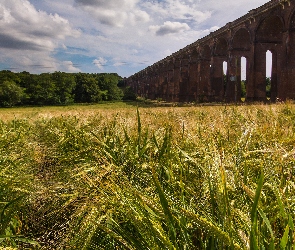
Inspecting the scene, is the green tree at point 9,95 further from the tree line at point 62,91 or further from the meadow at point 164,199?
the meadow at point 164,199

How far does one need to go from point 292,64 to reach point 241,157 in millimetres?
21708

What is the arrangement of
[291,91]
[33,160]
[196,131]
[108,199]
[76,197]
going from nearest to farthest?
[108,199], [76,197], [196,131], [33,160], [291,91]

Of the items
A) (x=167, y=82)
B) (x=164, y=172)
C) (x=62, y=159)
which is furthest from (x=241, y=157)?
(x=167, y=82)

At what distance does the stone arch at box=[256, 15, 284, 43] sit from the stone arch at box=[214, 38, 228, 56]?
631cm

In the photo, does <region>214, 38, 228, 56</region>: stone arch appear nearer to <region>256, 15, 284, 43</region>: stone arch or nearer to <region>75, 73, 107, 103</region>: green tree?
<region>256, 15, 284, 43</region>: stone arch

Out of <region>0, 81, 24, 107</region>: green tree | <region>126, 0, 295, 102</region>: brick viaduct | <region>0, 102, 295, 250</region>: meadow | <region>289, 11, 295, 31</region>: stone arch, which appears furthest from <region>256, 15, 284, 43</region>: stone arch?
<region>0, 81, 24, 107</region>: green tree

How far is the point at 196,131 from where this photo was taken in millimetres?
2455

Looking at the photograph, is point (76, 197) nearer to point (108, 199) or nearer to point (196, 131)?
point (108, 199)

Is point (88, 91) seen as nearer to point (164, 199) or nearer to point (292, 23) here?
point (292, 23)

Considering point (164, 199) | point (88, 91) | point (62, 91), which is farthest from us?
point (62, 91)

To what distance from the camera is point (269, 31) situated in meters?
23.4

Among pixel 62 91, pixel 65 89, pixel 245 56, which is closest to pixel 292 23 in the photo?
pixel 245 56

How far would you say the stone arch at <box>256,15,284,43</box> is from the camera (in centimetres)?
2244

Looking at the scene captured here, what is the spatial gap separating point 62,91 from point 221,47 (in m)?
42.8
